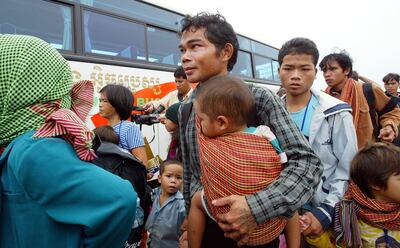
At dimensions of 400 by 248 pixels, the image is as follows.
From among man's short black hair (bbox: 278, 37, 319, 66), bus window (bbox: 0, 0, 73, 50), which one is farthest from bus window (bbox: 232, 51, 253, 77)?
man's short black hair (bbox: 278, 37, 319, 66)

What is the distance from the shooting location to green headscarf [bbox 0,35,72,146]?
0.94 metres

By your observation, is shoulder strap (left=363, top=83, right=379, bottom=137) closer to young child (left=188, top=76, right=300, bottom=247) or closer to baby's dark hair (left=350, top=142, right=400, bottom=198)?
baby's dark hair (left=350, top=142, right=400, bottom=198)

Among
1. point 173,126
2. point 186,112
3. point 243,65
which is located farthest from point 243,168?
point 243,65

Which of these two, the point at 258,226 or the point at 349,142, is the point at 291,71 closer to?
the point at 349,142

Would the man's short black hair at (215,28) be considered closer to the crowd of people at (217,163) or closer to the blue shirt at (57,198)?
the crowd of people at (217,163)

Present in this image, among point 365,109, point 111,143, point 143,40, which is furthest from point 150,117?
point 365,109

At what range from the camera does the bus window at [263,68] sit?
7.20 m

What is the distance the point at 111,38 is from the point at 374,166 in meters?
3.76

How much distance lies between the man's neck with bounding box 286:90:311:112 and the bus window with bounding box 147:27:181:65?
3194 mm

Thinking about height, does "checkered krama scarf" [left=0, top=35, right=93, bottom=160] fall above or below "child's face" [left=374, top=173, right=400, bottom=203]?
above

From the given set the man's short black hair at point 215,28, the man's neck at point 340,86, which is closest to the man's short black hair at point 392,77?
the man's neck at point 340,86

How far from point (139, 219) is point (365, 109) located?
1.96 m

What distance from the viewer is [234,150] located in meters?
1.12

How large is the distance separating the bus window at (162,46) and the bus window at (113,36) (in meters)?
0.15
